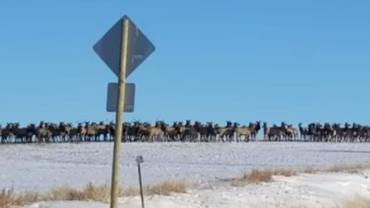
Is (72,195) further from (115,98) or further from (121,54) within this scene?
(121,54)

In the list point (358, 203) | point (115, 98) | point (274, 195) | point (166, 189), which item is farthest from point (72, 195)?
point (358, 203)

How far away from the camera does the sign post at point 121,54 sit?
1366 cm

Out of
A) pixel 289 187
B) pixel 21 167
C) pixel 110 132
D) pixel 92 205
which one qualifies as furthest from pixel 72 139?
pixel 92 205

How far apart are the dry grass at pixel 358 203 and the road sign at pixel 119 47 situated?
11088 mm

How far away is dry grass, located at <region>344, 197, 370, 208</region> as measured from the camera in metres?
23.7

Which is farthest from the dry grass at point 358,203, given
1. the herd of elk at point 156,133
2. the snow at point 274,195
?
the herd of elk at point 156,133

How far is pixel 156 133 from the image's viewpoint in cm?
8656

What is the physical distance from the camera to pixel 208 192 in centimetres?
2291

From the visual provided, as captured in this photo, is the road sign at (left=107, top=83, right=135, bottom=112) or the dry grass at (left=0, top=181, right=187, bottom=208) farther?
the dry grass at (left=0, top=181, right=187, bottom=208)

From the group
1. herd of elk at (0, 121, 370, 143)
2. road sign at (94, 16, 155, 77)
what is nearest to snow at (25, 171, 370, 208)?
road sign at (94, 16, 155, 77)

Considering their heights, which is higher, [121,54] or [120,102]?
[121,54]

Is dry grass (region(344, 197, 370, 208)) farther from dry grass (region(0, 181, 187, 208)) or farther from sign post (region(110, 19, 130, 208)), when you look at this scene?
sign post (region(110, 19, 130, 208))

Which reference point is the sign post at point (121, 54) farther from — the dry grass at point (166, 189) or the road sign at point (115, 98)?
the dry grass at point (166, 189)

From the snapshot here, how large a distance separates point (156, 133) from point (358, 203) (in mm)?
62636
